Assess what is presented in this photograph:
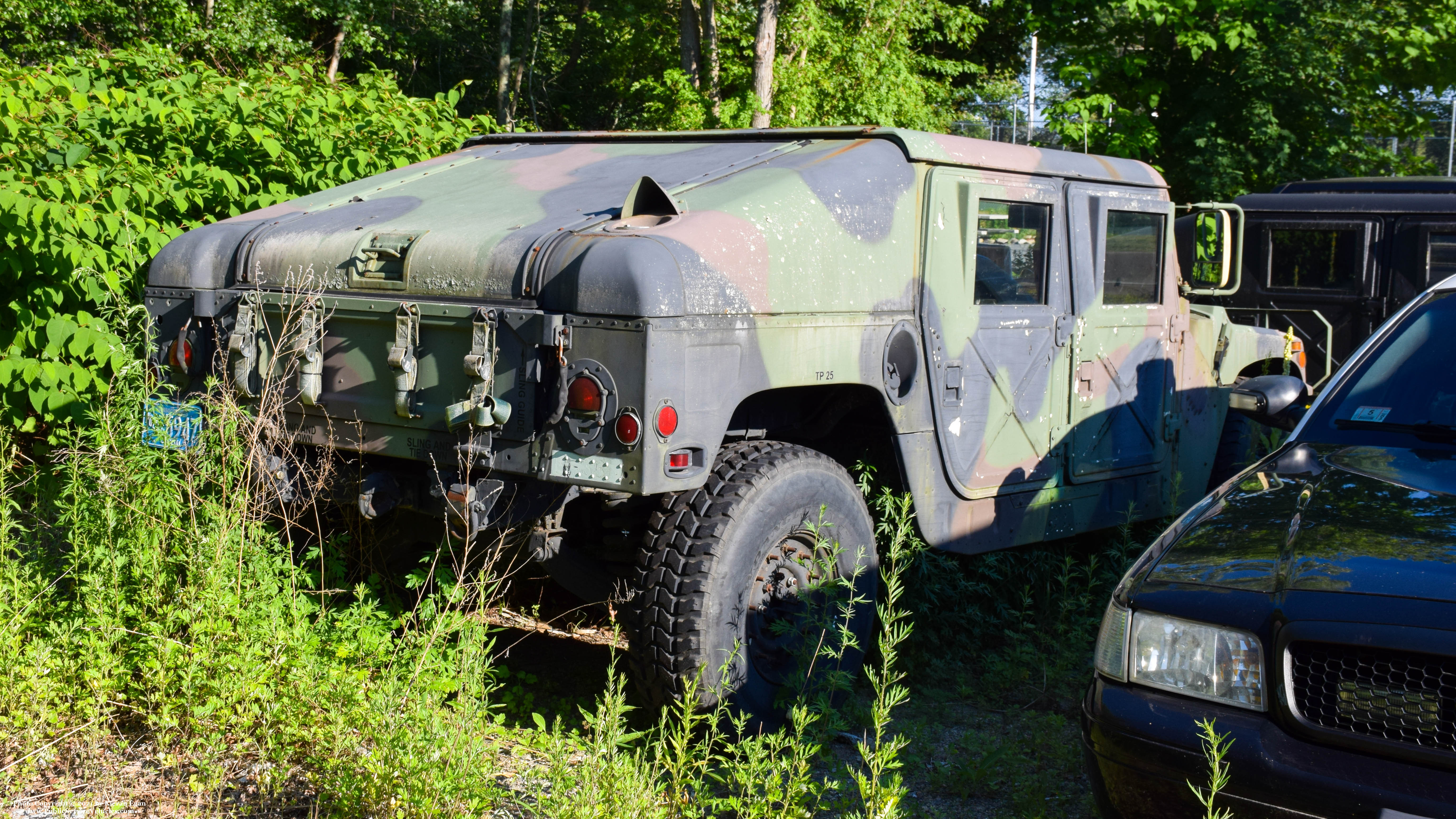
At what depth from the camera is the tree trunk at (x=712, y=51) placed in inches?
667

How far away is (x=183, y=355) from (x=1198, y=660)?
11.4 feet

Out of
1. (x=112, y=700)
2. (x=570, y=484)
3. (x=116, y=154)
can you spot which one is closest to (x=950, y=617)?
(x=570, y=484)

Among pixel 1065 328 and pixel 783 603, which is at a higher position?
pixel 1065 328

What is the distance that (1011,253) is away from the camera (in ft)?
15.6

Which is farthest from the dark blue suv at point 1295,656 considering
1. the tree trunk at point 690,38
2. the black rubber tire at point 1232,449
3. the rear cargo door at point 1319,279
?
the tree trunk at point 690,38

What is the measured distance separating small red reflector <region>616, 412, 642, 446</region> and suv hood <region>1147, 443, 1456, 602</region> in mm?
1389

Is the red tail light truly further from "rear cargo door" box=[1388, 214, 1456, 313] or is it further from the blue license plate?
"rear cargo door" box=[1388, 214, 1456, 313]

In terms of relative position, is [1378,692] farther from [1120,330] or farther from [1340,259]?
[1340,259]

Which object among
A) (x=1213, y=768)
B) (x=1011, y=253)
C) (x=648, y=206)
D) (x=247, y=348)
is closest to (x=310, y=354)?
(x=247, y=348)

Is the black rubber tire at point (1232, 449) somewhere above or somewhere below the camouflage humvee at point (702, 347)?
below

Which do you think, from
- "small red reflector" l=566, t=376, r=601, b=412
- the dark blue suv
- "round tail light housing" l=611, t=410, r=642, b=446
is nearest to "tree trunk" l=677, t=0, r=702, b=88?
"small red reflector" l=566, t=376, r=601, b=412

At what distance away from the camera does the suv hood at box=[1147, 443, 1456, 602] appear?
2609 millimetres

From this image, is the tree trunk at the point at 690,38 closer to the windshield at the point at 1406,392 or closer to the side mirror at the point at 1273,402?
the side mirror at the point at 1273,402

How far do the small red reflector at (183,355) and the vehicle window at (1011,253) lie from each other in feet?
9.37
